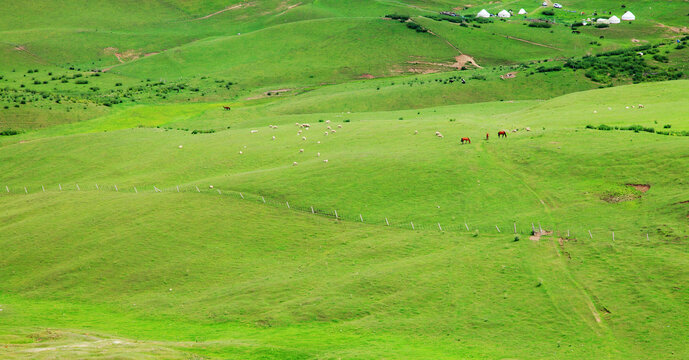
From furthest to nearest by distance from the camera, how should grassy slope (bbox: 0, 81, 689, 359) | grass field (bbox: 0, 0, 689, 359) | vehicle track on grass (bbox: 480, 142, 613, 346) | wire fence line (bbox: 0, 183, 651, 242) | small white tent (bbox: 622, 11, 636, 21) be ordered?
small white tent (bbox: 622, 11, 636, 21), wire fence line (bbox: 0, 183, 651, 242), vehicle track on grass (bbox: 480, 142, 613, 346), grass field (bbox: 0, 0, 689, 359), grassy slope (bbox: 0, 81, 689, 359)

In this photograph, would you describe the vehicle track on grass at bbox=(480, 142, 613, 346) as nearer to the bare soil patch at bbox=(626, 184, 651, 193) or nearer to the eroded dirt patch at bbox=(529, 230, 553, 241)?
the eroded dirt patch at bbox=(529, 230, 553, 241)

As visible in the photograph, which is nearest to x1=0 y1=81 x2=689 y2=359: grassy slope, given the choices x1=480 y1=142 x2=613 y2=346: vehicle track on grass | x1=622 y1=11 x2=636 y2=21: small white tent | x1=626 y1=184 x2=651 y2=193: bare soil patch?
x1=480 y1=142 x2=613 y2=346: vehicle track on grass

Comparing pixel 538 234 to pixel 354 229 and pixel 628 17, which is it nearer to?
pixel 354 229

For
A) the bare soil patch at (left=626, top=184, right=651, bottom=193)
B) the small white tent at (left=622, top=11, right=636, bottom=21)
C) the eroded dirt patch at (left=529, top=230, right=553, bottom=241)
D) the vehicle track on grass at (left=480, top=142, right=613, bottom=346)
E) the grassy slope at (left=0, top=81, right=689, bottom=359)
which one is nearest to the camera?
the grassy slope at (left=0, top=81, right=689, bottom=359)

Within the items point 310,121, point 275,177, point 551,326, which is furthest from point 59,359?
point 310,121

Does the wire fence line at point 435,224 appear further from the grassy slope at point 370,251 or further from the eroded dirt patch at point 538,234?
the grassy slope at point 370,251

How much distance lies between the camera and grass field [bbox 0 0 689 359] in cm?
3541

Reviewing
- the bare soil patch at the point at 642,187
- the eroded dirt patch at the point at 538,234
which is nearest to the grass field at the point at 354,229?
the eroded dirt patch at the point at 538,234

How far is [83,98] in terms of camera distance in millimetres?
116125

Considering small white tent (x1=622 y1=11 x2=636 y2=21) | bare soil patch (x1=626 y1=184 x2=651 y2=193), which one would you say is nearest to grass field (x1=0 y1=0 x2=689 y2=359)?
bare soil patch (x1=626 y1=184 x2=651 y2=193)

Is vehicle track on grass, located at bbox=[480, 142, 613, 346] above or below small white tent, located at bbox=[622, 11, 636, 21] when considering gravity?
below

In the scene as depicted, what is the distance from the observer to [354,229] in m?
48.7

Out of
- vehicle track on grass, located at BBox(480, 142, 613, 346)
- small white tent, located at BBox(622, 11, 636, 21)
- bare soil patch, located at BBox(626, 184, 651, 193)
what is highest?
small white tent, located at BBox(622, 11, 636, 21)

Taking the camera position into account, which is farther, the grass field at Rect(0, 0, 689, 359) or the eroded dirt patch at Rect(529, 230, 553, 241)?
the eroded dirt patch at Rect(529, 230, 553, 241)
